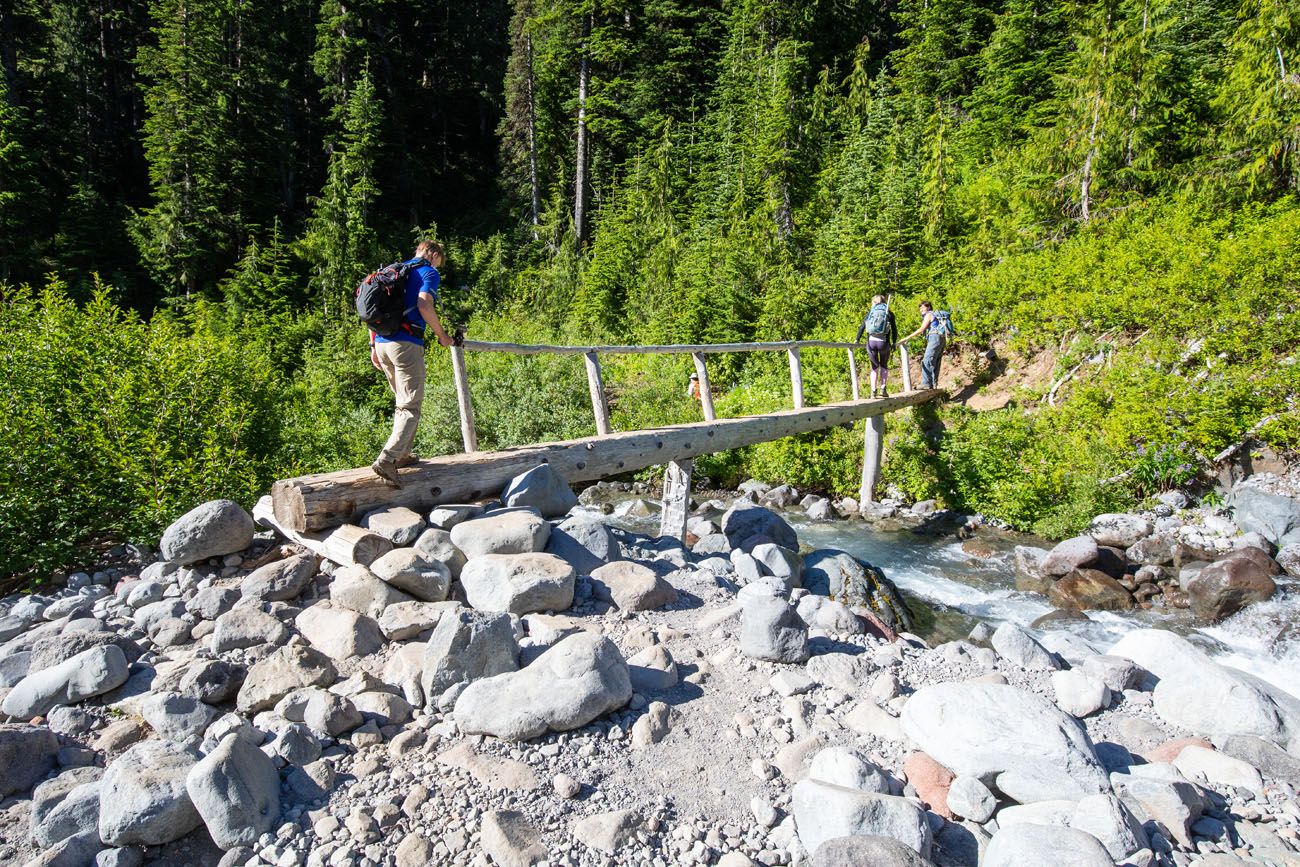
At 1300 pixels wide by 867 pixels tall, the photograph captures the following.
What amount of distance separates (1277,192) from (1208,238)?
11.8ft

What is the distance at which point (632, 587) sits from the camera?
16.0ft

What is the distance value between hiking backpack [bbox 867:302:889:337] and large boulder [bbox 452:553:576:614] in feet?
32.2

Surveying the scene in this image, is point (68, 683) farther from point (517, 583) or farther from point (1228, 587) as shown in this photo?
point (1228, 587)

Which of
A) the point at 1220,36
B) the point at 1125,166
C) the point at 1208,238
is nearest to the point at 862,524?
the point at 1208,238

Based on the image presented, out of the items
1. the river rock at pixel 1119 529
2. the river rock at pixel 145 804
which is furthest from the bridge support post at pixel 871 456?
the river rock at pixel 145 804

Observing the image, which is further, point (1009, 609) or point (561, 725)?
point (1009, 609)

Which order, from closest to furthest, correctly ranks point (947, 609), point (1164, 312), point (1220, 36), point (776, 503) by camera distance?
point (947, 609) < point (1164, 312) < point (776, 503) < point (1220, 36)

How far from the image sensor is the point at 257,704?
3.44 m

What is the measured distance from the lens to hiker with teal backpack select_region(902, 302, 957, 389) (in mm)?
13812

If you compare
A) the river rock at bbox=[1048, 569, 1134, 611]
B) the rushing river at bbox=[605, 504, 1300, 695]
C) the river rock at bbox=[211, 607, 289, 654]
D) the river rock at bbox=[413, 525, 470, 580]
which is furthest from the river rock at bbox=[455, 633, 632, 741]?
the river rock at bbox=[1048, 569, 1134, 611]

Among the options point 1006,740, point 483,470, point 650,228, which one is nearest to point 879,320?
point 483,470

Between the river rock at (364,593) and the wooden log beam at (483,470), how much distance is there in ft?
2.34

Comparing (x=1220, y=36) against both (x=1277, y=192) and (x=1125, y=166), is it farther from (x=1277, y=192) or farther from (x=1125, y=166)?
(x=1277, y=192)

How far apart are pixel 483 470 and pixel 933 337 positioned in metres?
11.3
